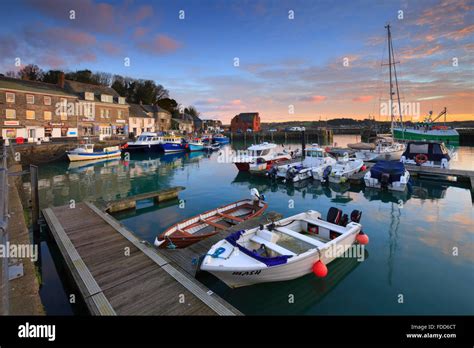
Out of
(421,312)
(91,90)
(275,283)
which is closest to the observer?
(421,312)

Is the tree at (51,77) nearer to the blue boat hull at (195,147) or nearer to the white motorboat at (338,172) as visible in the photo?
the blue boat hull at (195,147)

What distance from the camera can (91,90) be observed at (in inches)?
2026

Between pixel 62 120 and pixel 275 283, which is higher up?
pixel 62 120

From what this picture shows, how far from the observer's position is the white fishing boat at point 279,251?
6930 millimetres

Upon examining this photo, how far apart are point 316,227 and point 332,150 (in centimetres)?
3346

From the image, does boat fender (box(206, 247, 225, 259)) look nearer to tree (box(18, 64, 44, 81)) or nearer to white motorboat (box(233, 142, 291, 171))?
white motorboat (box(233, 142, 291, 171))

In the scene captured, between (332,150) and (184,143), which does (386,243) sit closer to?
(332,150)

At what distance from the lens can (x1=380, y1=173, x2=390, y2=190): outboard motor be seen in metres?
19.9

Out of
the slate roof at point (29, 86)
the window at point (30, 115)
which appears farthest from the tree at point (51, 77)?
the window at point (30, 115)

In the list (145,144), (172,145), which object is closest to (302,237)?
(145,144)

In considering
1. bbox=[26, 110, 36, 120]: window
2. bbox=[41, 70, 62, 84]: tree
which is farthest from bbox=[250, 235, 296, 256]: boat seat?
bbox=[41, 70, 62, 84]: tree

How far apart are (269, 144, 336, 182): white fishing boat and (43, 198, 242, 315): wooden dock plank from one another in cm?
1646
